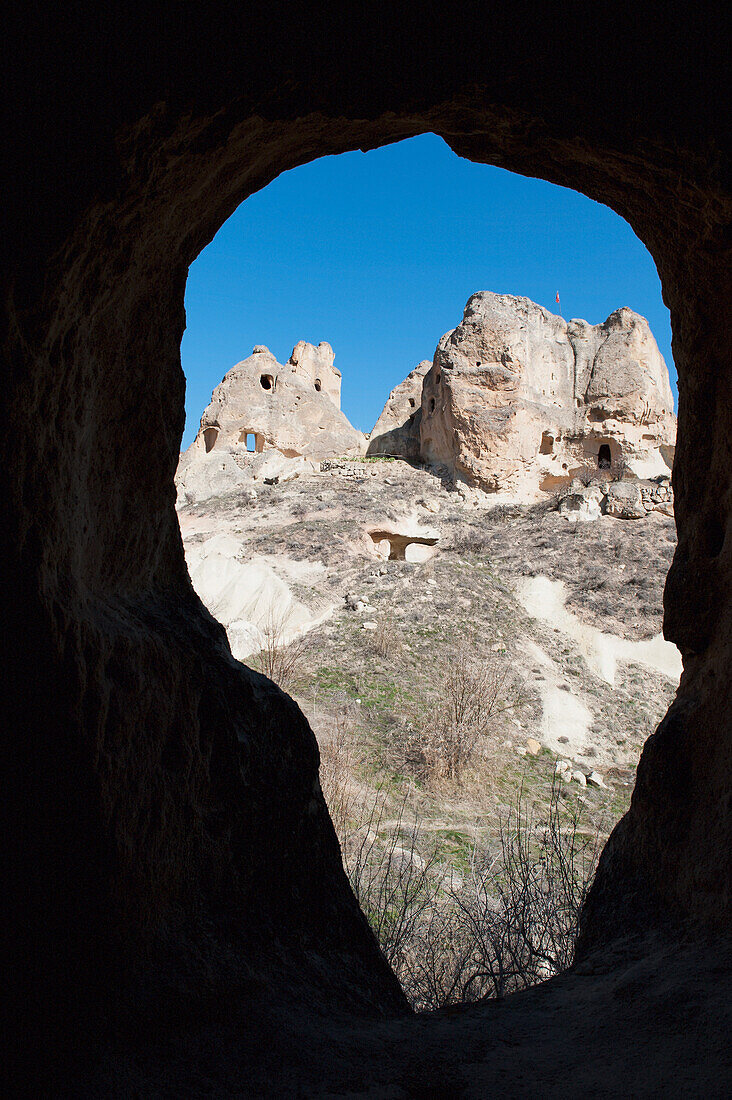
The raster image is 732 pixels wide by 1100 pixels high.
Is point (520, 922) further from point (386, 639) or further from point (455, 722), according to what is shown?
point (386, 639)

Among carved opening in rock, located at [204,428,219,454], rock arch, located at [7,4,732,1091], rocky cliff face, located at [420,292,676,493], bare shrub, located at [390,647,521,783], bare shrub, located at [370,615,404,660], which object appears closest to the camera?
rock arch, located at [7,4,732,1091]

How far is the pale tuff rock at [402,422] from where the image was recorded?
806 inches

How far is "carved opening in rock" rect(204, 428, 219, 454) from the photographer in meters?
20.4

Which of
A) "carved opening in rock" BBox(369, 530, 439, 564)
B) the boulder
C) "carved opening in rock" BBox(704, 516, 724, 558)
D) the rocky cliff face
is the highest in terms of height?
the rocky cliff face

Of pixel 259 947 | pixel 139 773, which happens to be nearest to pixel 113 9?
pixel 139 773

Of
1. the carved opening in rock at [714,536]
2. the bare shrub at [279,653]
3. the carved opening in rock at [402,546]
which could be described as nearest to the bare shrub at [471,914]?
the carved opening in rock at [714,536]

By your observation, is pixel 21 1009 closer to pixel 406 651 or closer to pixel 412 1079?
pixel 412 1079

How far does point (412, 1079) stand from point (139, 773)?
3.70ft

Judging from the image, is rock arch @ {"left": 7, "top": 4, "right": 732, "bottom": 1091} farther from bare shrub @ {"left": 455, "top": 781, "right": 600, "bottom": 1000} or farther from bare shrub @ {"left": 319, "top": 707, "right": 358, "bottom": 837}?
bare shrub @ {"left": 319, "top": 707, "right": 358, "bottom": 837}

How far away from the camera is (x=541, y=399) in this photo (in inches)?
716

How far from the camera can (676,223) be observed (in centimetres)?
211

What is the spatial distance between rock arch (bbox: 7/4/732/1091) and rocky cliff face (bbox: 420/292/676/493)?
15213 millimetres

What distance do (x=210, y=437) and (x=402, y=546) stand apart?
30.0 feet

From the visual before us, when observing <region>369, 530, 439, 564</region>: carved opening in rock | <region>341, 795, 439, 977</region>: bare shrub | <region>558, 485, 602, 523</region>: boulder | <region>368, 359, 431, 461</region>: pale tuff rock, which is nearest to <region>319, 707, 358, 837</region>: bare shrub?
<region>341, 795, 439, 977</region>: bare shrub
